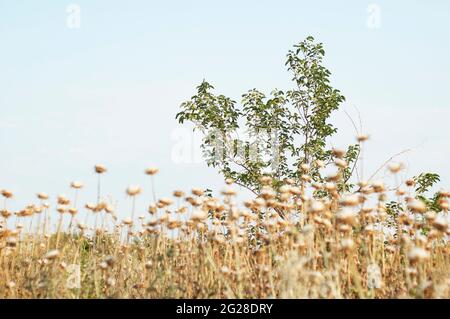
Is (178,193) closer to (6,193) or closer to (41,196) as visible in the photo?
(41,196)

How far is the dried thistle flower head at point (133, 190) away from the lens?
489 cm

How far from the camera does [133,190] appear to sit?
491cm

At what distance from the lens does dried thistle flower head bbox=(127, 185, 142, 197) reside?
4.89 meters

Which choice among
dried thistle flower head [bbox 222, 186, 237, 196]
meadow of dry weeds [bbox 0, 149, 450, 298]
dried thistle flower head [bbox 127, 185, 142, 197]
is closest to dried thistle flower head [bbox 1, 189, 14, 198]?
meadow of dry weeds [bbox 0, 149, 450, 298]

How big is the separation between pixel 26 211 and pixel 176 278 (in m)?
2.02

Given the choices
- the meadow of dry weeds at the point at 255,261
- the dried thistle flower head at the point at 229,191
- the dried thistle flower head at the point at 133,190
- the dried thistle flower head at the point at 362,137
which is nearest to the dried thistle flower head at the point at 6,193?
the meadow of dry weeds at the point at 255,261

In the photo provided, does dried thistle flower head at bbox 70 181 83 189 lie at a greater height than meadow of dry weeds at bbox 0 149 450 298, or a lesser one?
greater

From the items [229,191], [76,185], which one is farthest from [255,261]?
[76,185]

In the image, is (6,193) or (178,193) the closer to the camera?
(178,193)

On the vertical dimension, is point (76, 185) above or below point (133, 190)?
above

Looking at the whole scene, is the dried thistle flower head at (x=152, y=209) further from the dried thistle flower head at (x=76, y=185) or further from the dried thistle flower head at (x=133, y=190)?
the dried thistle flower head at (x=76, y=185)

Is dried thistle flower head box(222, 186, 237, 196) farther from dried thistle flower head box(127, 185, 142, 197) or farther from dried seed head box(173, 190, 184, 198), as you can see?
dried thistle flower head box(127, 185, 142, 197)
